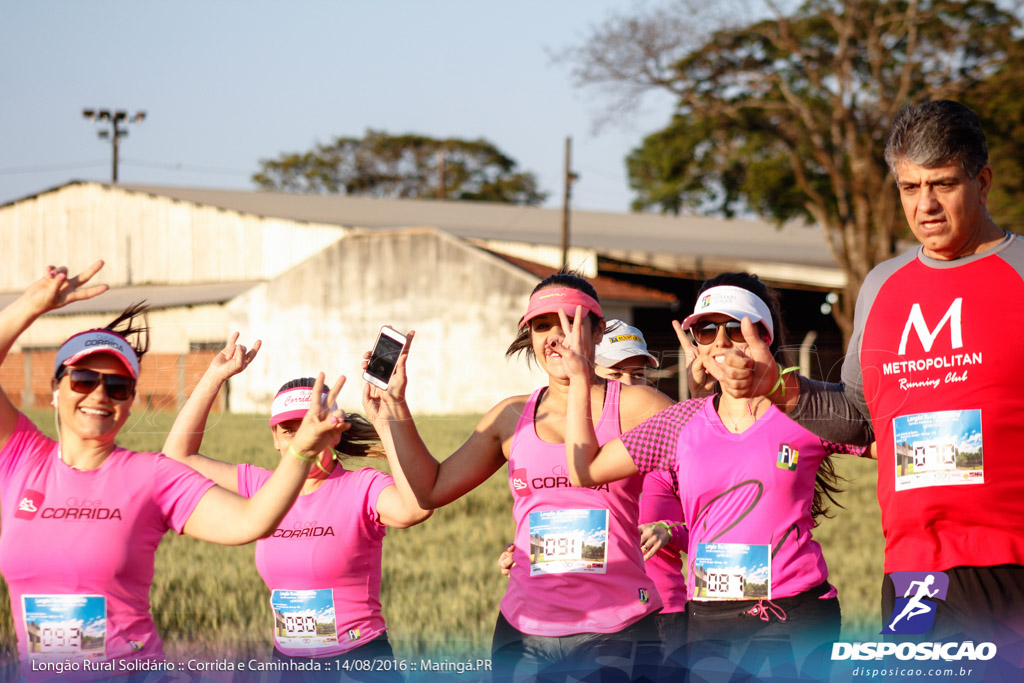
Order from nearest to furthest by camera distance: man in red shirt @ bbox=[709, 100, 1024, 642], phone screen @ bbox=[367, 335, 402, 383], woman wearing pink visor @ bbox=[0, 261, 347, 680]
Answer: man in red shirt @ bbox=[709, 100, 1024, 642]
woman wearing pink visor @ bbox=[0, 261, 347, 680]
phone screen @ bbox=[367, 335, 402, 383]

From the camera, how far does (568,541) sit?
4.08 meters

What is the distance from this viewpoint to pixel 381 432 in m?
4.10

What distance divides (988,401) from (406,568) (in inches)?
263

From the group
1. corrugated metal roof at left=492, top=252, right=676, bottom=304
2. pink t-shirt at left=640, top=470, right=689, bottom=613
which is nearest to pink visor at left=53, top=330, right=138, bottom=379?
pink t-shirt at left=640, top=470, right=689, bottom=613

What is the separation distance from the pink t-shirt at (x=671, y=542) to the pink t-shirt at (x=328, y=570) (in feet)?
3.81

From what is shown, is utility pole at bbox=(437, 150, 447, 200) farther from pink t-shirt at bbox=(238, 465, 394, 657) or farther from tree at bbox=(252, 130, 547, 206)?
pink t-shirt at bbox=(238, 465, 394, 657)

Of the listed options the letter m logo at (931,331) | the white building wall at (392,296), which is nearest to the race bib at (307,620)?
the letter m logo at (931,331)

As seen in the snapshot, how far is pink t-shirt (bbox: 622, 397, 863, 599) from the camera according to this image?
3.77m

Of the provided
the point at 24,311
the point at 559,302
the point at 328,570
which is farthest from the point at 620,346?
the point at 24,311

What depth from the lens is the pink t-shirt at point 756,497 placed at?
12.4 ft

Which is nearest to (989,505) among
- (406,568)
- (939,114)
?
(939,114)

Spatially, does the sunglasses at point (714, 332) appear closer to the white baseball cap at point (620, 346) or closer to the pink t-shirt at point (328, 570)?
the pink t-shirt at point (328, 570)

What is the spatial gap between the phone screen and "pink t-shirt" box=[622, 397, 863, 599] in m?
1.04

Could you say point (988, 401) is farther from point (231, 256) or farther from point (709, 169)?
point (231, 256)
